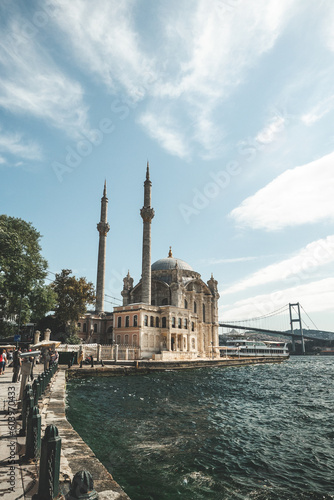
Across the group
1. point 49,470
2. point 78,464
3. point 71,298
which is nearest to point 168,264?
point 71,298

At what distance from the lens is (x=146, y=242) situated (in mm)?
43562

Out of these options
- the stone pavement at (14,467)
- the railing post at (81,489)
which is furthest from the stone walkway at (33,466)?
the railing post at (81,489)

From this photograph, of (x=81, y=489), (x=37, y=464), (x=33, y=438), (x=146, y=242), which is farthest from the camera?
(x=146, y=242)

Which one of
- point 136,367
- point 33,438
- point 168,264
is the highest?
point 168,264

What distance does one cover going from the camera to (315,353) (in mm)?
129125

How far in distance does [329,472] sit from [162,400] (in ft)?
30.4

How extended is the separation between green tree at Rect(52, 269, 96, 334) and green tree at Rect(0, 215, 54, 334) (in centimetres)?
592

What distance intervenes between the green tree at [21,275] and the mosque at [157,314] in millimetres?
12276

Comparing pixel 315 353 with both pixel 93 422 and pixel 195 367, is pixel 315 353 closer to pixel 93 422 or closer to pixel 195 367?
pixel 195 367

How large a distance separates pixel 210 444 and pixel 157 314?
113ft

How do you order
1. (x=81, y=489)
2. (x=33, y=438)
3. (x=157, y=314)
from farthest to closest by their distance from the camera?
1. (x=157, y=314)
2. (x=33, y=438)
3. (x=81, y=489)

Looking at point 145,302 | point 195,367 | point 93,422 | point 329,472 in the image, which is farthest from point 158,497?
point 145,302

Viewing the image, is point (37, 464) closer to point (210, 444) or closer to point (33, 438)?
point (33, 438)

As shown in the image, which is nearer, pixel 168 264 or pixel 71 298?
pixel 71 298
